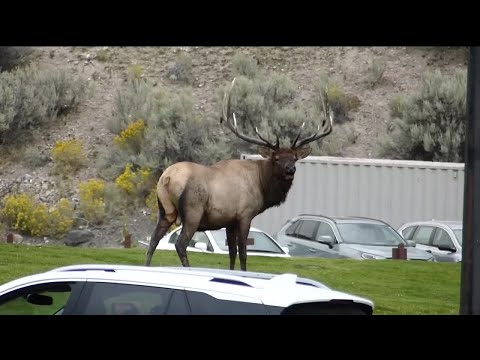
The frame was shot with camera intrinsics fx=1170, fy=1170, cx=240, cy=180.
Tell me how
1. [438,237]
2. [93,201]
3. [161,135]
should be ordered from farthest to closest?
[161,135], [93,201], [438,237]

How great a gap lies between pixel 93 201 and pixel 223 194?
20.7 m

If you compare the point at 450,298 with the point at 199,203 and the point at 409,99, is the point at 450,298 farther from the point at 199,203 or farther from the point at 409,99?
the point at 409,99

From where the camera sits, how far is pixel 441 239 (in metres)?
24.8

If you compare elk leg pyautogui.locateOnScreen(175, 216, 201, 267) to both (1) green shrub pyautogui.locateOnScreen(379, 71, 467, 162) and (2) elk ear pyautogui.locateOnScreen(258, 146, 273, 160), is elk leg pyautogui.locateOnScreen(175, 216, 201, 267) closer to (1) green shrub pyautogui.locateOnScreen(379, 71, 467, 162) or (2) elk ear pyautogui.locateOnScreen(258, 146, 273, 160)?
(2) elk ear pyautogui.locateOnScreen(258, 146, 273, 160)

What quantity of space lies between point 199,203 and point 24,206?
63.6ft

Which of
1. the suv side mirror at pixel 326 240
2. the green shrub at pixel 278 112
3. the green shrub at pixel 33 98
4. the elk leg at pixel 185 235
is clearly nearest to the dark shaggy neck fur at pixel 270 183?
the elk leg at pixel 185 235

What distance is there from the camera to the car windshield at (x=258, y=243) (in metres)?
22.0

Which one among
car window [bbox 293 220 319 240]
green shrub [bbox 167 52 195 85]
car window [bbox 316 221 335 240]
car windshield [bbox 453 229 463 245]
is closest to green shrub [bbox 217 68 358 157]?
green shrub [bbox 167 52 195 85]

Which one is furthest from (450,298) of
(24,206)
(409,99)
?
(409,99)

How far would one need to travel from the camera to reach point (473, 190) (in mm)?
7809

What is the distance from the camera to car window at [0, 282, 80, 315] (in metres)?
7.13

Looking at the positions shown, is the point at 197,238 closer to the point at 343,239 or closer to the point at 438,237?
the point at 343,239

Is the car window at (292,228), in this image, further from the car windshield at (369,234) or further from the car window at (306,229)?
the car windshield at (369,234)

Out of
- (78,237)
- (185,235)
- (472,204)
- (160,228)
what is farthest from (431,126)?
(472,204)
